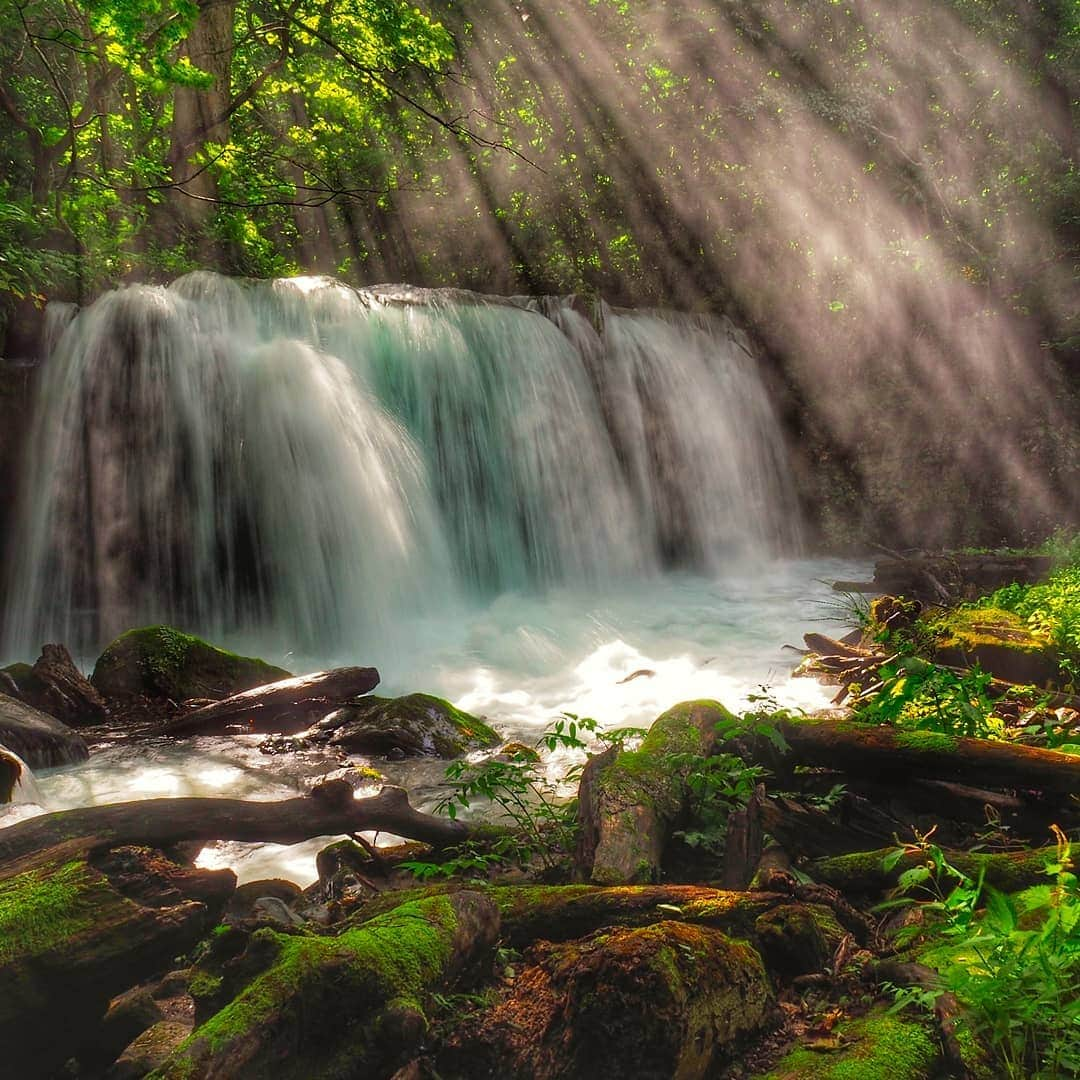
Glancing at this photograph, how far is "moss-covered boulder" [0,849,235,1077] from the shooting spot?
6.21 ft

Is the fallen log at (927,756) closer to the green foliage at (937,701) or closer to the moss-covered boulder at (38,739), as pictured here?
the green foliage at (937,701)

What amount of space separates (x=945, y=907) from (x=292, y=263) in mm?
19452

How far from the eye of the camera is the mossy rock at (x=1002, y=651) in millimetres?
5512

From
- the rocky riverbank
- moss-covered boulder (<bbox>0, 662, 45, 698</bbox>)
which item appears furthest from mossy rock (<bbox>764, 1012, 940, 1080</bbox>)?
moss-covered boulder (<bbox>0, 662, 45, 698</bbox>)

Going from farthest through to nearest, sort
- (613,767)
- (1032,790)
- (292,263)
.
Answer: (292,263) → (613,767) → (1032,790)

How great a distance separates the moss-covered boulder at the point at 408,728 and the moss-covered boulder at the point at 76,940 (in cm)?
322

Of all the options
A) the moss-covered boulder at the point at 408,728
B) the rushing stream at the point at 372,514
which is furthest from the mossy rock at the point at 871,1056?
the moss-covered boulder at the point at 408,728

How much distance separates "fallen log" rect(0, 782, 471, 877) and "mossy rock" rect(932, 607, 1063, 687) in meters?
4.65

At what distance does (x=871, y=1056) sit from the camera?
1688 mm

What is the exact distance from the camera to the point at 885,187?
15.6 meters

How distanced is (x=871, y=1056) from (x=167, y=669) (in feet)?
22.3

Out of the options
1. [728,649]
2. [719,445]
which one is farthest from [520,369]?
[728,649]

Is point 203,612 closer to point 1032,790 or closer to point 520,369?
point 520,369

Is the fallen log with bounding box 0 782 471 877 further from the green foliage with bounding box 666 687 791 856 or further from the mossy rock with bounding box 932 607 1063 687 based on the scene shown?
the mossy rock with bounding box 932 607 1063 687
